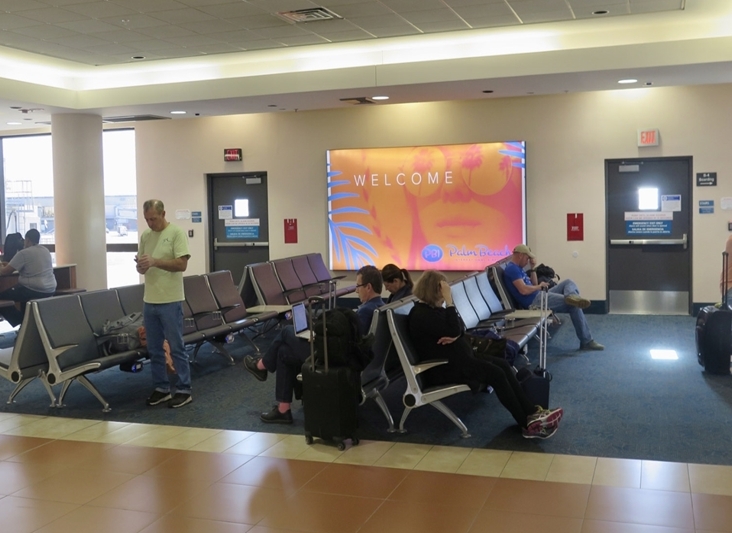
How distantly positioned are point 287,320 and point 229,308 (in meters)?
1.26

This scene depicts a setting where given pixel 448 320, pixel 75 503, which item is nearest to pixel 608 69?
pixel 448 320

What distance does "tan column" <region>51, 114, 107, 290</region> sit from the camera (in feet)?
35.6

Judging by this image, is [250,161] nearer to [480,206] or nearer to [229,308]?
[480,206]

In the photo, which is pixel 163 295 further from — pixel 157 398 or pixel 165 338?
pixel 157 398

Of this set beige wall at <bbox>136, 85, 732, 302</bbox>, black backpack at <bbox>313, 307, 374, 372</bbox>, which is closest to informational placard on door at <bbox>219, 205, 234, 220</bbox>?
beige wall at <bbox>136, 85, 732, 302</bbox>

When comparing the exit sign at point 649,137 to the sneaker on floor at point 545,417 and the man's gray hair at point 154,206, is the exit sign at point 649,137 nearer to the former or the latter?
the sneaker on floor at point 545,417

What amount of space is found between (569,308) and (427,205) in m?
3.61

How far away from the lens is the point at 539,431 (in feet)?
16.8

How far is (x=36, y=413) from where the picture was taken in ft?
20.5

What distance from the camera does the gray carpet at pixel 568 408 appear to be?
5.15m

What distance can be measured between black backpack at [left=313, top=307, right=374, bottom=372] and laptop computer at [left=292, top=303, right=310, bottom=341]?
0.38 meters

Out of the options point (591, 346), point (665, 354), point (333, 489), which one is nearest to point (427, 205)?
point (591, 346)

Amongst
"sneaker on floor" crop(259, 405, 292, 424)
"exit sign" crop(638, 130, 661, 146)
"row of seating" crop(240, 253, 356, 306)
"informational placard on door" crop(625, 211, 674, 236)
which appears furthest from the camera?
"informational placard on door" crop(625, 211, 674, 236)

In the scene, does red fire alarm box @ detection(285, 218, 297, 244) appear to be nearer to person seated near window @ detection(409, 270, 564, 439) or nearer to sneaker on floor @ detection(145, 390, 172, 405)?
sneaker on floor @ detection(145, 390, 172, 405)
